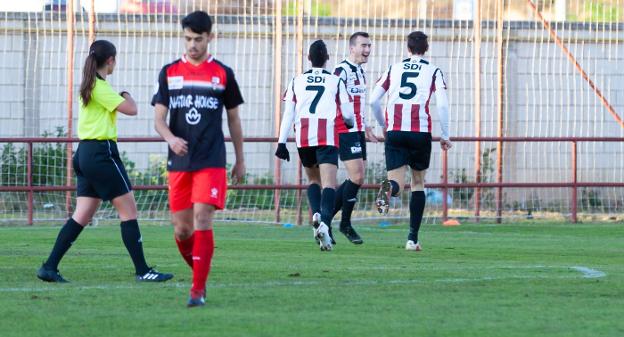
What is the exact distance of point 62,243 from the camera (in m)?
9.55

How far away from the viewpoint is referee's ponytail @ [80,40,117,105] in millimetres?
9344

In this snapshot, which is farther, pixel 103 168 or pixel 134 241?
pixel 134 241

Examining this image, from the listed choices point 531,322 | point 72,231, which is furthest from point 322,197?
point 531,322

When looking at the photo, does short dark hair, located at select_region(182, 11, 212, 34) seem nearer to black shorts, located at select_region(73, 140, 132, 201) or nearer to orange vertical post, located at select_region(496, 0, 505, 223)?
black shorts, located at select_region(73, 140, 132, 201)

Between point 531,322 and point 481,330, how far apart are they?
422mm

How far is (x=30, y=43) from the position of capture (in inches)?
763

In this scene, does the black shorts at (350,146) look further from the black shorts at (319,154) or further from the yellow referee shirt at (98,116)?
the yellow referee shirt at (98,116)

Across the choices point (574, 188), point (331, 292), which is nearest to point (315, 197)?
point (331, 292)

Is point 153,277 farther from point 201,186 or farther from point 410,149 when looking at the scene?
point 410,149

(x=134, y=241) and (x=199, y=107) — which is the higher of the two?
(x=199, y=107)

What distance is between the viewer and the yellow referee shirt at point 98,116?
9.35 meters

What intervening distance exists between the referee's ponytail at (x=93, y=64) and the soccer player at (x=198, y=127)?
121 centimetres

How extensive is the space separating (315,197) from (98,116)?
4.35 metres

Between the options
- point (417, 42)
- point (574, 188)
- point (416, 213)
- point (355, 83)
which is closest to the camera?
point (417, 42)
